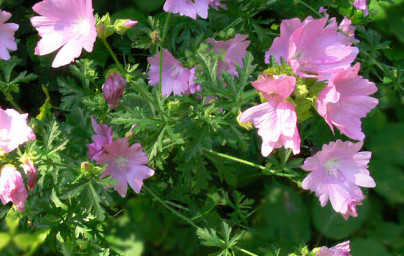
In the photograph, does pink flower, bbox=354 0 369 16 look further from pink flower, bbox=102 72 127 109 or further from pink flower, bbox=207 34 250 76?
pink flower, bbox=102 72 127 109

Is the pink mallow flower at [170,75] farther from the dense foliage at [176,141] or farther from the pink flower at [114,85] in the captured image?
the pink flower at [114,85]

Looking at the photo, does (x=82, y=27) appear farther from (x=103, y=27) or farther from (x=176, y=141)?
(x=176, y=141)

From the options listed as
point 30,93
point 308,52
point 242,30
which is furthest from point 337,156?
point 30,93

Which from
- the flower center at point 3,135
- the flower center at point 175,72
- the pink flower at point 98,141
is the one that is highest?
the flower center at point 3,135

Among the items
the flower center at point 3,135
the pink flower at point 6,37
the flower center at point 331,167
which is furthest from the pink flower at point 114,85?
the flower center at point 331,167

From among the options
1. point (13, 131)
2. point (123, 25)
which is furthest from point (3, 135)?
point (123, 25)

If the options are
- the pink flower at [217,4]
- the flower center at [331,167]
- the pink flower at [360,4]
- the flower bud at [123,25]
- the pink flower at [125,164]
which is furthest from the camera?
the pink flower at [360,4]
